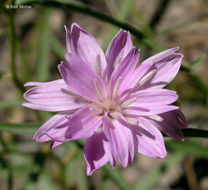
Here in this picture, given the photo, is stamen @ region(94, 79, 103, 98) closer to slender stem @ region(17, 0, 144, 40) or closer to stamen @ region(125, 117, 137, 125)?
stamen @ region(125, 117, 137, 125)

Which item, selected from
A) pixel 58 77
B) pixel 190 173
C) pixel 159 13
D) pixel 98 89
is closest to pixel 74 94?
pixel 98 89

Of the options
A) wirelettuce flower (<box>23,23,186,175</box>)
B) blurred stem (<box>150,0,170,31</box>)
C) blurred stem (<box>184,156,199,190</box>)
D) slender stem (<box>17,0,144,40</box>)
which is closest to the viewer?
wirelettuce flower (<box>23,23,186,175</box>)

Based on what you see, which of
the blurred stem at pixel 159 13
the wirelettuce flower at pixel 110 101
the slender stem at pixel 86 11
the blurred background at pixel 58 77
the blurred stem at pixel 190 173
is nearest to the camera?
the wirelettuce flower at pixel 110 101

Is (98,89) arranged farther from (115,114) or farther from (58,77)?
(58,77)

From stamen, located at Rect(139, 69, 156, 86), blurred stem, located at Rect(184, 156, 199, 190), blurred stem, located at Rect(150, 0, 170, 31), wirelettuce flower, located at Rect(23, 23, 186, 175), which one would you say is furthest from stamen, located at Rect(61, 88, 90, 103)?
blurred stem, located at Rect(150, 0, 170, 31)

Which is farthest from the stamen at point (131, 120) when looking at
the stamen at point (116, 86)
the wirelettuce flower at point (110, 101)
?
the stamen at point (116, 86)

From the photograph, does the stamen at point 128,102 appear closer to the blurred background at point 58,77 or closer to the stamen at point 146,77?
the stamen at point 146,77

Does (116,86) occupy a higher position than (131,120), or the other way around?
(116,86)
